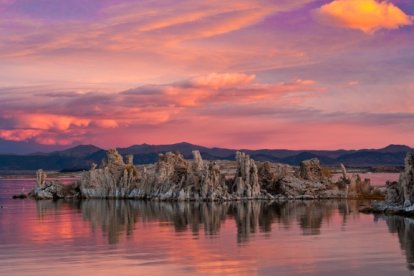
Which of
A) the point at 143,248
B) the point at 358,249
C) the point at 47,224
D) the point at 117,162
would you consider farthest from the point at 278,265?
the point at 117,162

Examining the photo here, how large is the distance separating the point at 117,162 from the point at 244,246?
78.2 m

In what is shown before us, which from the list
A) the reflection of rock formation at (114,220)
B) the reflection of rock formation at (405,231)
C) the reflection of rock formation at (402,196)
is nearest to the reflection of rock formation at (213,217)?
the reflection of rock formation at (114,220)

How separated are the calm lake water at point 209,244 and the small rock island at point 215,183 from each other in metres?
28.8

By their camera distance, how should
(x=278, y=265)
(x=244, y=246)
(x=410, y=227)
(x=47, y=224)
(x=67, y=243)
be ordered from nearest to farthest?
(x=278, y=265), (x=244, y=246), (x=67, y=243), (x=410, y=227), (x=47, y=224)

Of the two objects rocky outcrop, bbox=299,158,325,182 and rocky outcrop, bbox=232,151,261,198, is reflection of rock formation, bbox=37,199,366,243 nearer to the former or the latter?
rocky outcrop, bbox=232,151,261,198

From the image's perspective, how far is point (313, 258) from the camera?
1398 inches

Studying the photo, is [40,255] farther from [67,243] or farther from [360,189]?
[360,189]

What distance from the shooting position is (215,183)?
329 feet

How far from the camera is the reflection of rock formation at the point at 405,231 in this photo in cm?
3622

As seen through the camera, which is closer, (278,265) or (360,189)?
(278,265)

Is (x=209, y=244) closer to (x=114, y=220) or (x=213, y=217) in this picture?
(x=114, y=220)

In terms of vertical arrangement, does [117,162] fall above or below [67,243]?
above

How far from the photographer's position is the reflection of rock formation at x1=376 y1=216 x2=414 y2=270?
36.2 m

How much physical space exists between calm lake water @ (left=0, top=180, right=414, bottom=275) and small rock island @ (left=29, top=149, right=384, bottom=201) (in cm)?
2876
